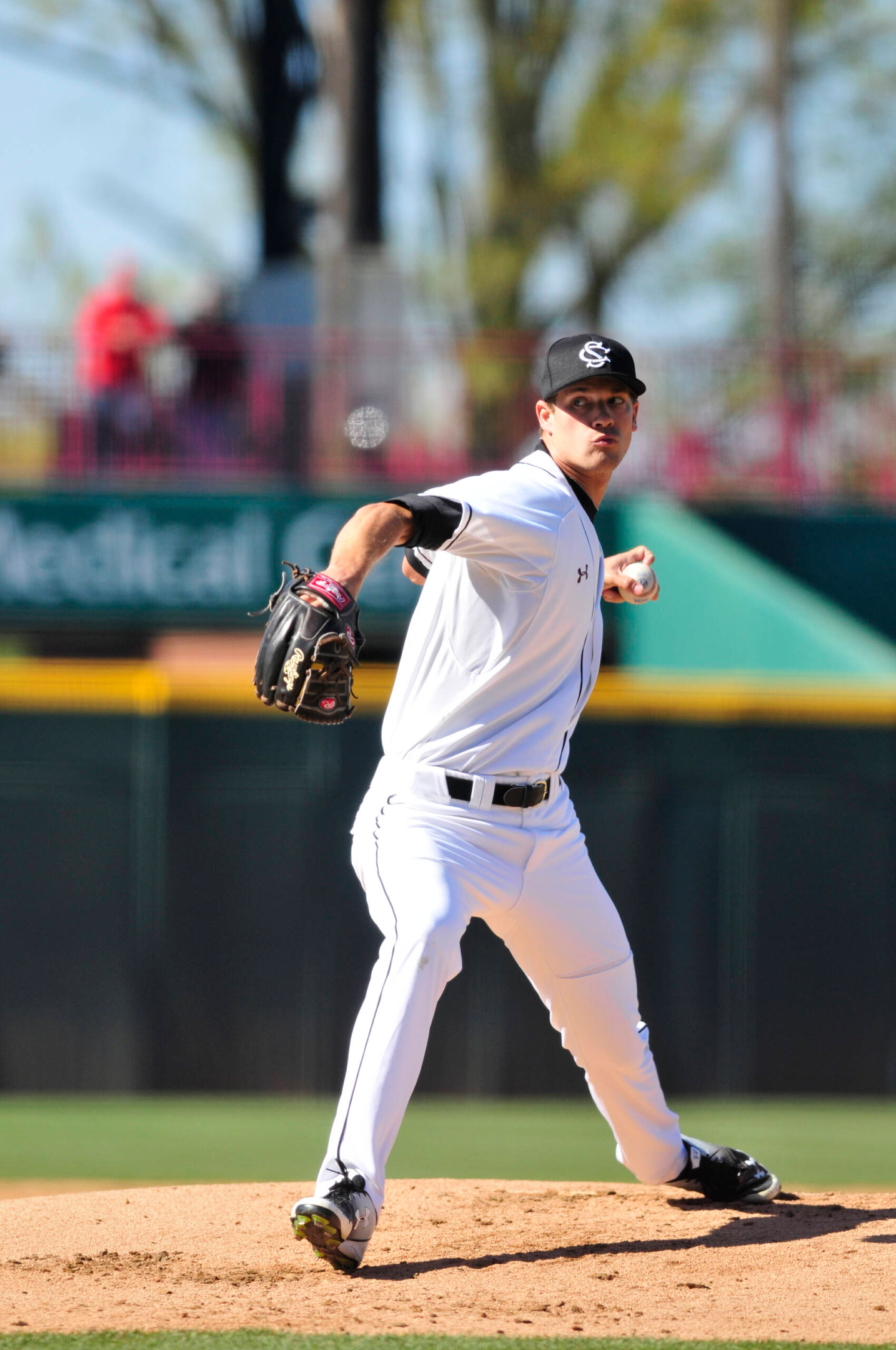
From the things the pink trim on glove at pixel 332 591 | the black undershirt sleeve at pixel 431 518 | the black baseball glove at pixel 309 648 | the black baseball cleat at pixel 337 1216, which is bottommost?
the black baseball cleat at pixel 337 1216

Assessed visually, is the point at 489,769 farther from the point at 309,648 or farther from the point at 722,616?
the point at 722,616

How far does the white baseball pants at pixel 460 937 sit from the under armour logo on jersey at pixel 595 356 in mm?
1005

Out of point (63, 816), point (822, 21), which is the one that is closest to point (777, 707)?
point (63, 816)

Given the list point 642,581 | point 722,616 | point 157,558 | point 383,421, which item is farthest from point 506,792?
point 383,421

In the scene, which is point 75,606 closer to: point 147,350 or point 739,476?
point 147,350

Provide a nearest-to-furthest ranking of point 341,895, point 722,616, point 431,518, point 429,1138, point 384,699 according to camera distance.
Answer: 1. point 431,518
2. point 429,1138
3. point 341,895
4. point 384,699
5. point 722,616

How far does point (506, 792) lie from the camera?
412 centimetres

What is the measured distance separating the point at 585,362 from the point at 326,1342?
2225 mm

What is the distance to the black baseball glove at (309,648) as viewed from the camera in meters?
3.47

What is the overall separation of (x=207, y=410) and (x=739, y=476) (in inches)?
149

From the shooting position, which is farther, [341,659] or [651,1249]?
[651,1249]

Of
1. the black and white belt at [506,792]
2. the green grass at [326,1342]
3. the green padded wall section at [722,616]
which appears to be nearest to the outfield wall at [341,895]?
the green padded wall section at [722,616]

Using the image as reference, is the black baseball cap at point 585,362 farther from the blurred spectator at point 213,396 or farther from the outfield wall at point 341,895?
the blurred spectator at point 213,396

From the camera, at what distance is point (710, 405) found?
12.7m
